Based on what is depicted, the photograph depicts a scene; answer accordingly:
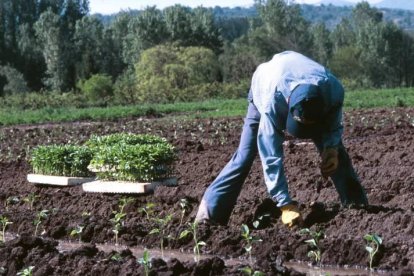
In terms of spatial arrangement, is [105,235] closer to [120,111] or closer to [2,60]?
[120,111]

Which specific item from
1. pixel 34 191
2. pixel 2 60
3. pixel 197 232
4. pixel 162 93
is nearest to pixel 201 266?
pixel 197 232

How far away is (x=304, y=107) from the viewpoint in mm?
6621

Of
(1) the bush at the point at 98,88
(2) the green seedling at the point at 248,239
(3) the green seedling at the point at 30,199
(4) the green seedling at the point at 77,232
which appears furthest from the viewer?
(1) the bush at the point at 98,88

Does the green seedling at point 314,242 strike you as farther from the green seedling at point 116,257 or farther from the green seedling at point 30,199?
the green seedling at point 30,199

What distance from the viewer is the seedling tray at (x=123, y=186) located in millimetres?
10070

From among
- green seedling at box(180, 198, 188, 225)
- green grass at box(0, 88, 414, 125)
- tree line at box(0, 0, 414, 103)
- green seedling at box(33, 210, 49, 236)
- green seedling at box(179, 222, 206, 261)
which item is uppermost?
green seedling at box(179, 222, 206, 261)

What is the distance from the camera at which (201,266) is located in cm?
548

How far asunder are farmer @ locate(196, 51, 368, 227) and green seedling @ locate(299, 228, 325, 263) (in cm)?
42

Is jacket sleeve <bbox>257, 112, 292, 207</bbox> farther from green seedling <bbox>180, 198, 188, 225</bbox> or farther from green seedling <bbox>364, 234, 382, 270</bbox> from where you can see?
green seedling <bbox>180, 198, 188, 225</bbox>

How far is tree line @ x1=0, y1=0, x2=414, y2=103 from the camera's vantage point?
50.1 m

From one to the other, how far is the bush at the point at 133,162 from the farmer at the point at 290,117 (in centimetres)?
288

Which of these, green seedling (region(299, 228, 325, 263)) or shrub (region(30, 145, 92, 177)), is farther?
shrub (region(30, 145, 92, 177))

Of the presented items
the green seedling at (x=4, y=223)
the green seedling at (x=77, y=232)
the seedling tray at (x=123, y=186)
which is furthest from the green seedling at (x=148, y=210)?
→ the seedling tray at (x=123, y=186)

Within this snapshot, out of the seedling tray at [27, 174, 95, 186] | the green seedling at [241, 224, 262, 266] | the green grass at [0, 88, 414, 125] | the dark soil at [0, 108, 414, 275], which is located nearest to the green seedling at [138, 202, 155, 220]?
the dark soil at [0, 108, 414, 275]
